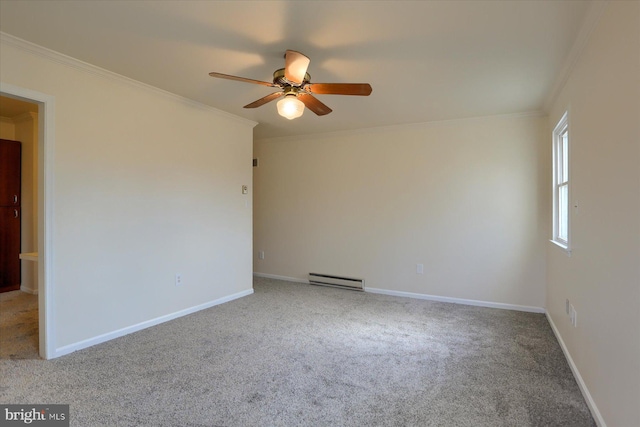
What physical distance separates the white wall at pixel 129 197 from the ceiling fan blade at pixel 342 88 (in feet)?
5.70

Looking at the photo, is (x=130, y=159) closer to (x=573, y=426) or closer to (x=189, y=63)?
(x=189, y=63)

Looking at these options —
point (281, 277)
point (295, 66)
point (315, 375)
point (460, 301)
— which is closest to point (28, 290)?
point (281, 277)

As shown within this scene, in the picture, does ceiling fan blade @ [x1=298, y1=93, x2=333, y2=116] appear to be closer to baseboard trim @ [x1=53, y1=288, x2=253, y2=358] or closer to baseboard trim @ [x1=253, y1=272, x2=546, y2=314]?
baseboard trim @ [x1=53, y1=288, x2=253, y2=358]

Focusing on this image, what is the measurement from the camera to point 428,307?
13.0ft

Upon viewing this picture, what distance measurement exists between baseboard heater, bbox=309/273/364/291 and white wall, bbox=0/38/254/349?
1284mm

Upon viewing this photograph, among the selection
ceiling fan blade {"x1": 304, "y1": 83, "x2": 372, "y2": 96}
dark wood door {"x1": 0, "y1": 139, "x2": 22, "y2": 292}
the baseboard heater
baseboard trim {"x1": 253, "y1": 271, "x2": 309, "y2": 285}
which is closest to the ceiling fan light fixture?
ceiling fan blade {"x1": 304, "y1": 83, "x2": 372, "y2": 96}

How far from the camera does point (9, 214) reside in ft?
14.7

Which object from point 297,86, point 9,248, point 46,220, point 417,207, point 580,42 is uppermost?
point 580,42

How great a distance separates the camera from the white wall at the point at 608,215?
1420 millimetres

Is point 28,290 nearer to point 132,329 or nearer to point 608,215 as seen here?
→ point 132,329

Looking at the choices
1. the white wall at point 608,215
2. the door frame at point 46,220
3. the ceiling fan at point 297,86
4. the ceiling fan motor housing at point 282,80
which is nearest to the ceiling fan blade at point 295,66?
the ceiling fan at point 297,86

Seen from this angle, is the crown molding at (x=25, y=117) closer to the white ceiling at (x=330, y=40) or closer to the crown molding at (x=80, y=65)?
the crown molding at (x=80, y=65)

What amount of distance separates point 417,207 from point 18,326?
14.6 ft

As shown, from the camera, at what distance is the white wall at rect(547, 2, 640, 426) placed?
4.66 feet
